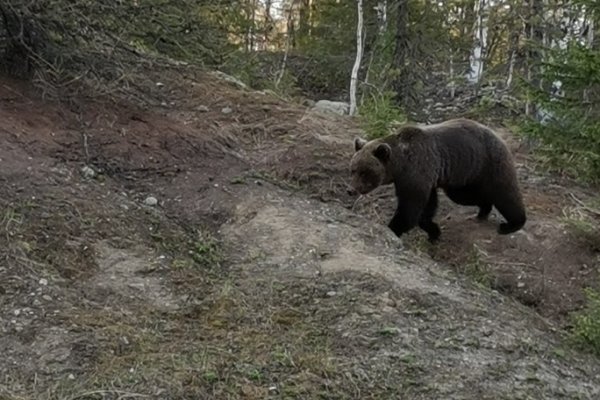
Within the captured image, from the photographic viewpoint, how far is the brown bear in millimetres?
6613

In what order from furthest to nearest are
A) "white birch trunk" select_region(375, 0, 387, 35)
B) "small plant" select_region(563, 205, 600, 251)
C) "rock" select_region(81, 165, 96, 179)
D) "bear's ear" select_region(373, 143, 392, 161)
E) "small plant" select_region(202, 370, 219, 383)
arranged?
1. "white birch trunk" select_region(375, 0, 387, 35)
2. "small plant" select_region(563, 205, 600, 251)
3. "bear's ear" select_region(373, 143, 392, 161)
4. "rock" select_region(81, 165, 96, 179)
5. "small plant" select_region(202, 370, 219, 383)

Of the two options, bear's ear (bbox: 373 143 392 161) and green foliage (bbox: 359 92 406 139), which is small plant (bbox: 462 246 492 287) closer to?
bear's ear (bbox: 373 143 392 161)

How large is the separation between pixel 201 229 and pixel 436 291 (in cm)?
171

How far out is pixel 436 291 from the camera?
5070mm

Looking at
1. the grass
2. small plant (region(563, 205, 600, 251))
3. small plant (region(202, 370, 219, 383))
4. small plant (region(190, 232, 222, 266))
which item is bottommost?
the grass

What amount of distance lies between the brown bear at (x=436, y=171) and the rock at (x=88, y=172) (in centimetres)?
210

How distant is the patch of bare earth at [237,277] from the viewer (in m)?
4.05

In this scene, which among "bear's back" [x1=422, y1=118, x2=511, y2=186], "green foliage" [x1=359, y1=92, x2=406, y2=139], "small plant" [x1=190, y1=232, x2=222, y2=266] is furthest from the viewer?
"green foliage" [x1=359, y1=92, x2=406, y2=139]

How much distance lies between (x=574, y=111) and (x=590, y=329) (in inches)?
73.2

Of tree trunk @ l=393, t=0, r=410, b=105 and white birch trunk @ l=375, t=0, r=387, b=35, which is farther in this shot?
white birch trunk @ l=375, t=0, r=387, b=35

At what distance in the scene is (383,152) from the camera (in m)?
6.59

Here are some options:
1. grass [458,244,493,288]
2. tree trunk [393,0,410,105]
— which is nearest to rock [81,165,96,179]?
grass [458,244,493,288]

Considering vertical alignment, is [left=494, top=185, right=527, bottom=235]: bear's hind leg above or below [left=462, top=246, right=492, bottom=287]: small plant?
above

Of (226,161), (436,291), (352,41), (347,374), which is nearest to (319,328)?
(347,374)
